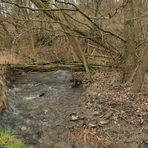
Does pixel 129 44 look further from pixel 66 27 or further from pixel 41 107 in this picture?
pixel 41 107

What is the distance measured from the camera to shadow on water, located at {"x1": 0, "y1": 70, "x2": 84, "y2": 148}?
29.0 ft

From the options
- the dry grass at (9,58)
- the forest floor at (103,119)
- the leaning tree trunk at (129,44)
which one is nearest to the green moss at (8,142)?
the forest floor at (103,119)

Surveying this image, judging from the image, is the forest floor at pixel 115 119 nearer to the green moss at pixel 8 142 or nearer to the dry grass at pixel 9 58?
the green moss at pixel 8 142

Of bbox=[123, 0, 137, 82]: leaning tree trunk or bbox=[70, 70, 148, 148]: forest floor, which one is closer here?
bbox=[70, 70, 148, 148]: forest floor

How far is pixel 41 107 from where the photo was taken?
1083 cm

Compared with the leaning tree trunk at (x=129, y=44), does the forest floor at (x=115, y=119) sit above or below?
below

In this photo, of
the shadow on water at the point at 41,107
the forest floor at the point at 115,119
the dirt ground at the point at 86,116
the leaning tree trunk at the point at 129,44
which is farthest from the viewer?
the leaning tree trunk at the point at 129,44

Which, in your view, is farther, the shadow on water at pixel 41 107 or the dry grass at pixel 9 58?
the dry grass at pixel 9 58

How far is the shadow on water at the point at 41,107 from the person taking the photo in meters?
8.84

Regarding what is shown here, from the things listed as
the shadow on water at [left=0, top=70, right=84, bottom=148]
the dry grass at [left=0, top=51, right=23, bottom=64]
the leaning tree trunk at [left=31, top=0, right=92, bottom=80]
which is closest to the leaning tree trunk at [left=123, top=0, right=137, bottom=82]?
the leaning tree trunk at [left=31, top=0, right=92, bottom=80]

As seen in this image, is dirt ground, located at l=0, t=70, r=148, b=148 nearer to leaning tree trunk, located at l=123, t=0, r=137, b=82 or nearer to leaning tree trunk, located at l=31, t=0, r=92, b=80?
leaning tree trunk, located at l=123, t=0, r=137, b=82

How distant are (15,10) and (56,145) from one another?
11.2 m

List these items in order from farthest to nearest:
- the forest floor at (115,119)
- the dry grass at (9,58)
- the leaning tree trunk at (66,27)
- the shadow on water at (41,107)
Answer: the dry grass at (9,58) → the leaning tree trunk at (66,27) → the shadow on water at (41,107) → the forest floor at (115,119)

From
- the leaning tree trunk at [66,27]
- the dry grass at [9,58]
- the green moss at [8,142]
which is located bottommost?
the green moss at [8,142]
